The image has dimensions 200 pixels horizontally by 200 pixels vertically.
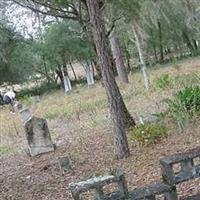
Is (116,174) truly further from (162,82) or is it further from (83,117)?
(162,82)

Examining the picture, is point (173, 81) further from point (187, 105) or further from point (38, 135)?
point (38, 135)

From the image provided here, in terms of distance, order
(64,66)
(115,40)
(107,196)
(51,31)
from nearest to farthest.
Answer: (107,196)
(115,40)
(51,31)
(64,66)

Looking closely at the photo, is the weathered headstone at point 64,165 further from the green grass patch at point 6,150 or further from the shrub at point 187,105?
the green grass patch at point 6,150

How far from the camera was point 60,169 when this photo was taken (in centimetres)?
938

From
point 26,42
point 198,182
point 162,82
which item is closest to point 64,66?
point 26,42

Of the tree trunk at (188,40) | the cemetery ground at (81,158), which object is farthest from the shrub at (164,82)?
the tree trunk at (188,40)

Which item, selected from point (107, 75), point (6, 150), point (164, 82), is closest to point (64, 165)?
point (107, 75)

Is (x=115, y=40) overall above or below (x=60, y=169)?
above

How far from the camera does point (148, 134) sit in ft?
33.2

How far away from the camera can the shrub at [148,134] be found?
10.0 m

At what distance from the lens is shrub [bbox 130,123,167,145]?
10.0 m

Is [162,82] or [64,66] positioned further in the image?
[64,66]

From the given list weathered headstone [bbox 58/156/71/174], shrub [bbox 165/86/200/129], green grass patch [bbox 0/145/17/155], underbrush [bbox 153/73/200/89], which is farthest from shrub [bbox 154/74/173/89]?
weathered headstone [bbox 58/156/71/174]

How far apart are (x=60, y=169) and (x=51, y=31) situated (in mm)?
25845
